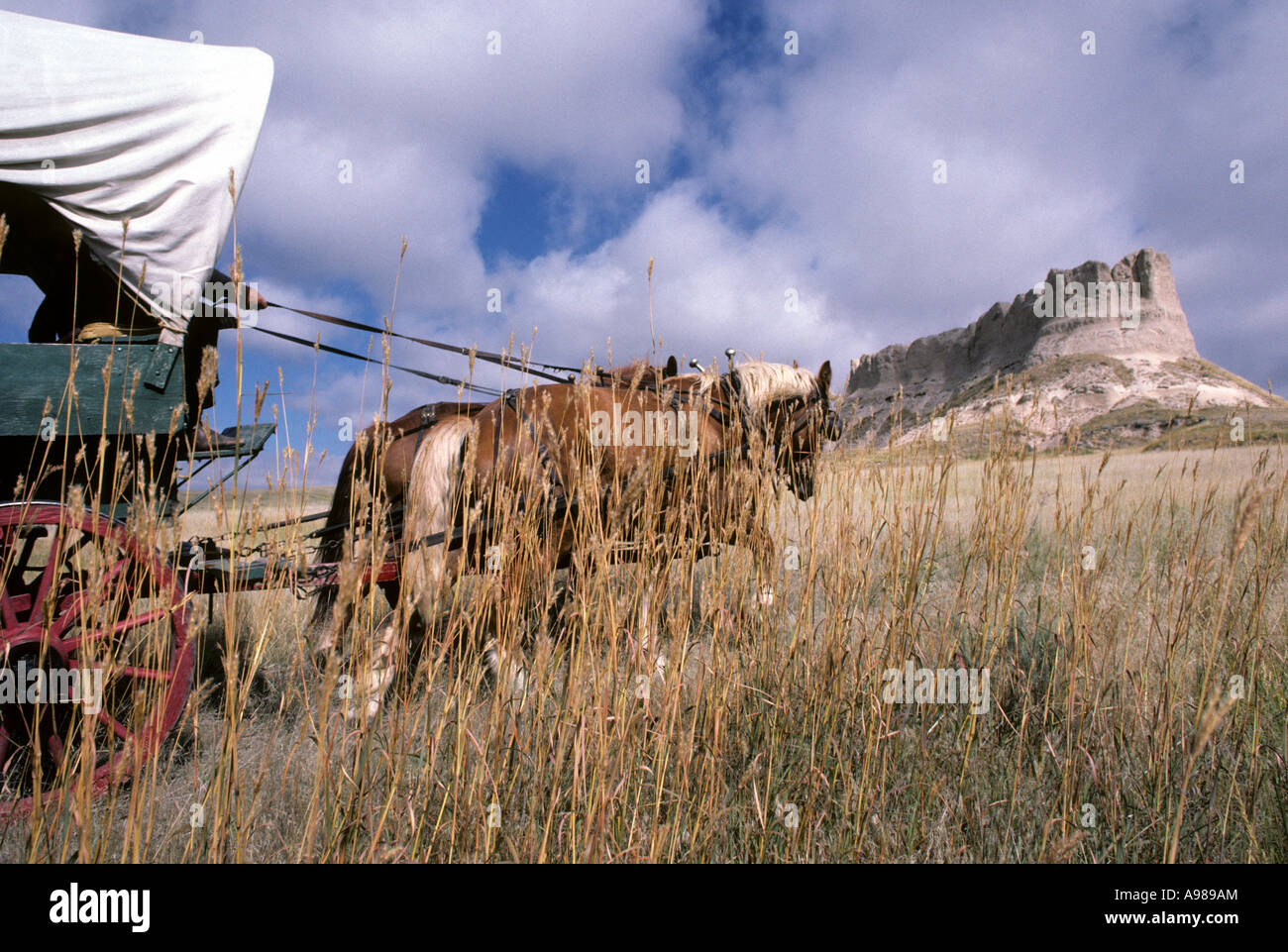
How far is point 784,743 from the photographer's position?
1705mm

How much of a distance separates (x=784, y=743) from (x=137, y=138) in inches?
141

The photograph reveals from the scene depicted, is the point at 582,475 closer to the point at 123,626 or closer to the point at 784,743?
the point at 784,743

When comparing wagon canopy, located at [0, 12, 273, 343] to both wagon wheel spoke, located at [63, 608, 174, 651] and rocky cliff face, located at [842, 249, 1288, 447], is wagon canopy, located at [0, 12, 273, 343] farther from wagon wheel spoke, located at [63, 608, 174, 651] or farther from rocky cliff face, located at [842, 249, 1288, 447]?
rocky cliff face, located at [842, 249, 1288, 447]

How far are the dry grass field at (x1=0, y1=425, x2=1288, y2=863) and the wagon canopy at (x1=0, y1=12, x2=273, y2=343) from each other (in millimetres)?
1566

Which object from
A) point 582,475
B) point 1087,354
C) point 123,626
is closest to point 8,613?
point 123,626

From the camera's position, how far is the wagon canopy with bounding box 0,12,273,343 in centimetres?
A: 223

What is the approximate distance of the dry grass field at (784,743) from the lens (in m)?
1.23

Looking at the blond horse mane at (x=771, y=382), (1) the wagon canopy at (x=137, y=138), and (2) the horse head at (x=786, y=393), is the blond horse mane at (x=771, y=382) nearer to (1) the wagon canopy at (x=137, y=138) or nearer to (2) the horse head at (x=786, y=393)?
(2) the horse head at (x=786, y=393)


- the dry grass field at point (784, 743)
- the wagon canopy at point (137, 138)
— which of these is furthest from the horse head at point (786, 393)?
the wagon canopy at point (137, 138)

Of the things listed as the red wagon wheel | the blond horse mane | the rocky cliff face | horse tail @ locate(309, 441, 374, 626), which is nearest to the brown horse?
horse tail @ locate(309, 441, 374, 626)
